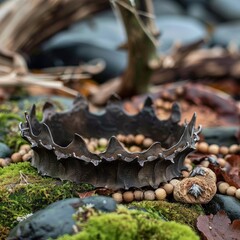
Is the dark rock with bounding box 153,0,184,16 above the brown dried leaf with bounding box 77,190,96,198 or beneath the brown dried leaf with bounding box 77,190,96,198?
above

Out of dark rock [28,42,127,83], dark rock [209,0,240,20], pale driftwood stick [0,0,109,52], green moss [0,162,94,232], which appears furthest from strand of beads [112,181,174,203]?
dark rock [209,0,240,20]

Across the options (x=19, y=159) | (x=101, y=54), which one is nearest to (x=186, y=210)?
(x=19, y=159)

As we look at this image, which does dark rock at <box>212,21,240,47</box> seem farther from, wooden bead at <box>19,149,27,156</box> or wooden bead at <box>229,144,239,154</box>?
wooden bead at <box>19,149,27,156</box>

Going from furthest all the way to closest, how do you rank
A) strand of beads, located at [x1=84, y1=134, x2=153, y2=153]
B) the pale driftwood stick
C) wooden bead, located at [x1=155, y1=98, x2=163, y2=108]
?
the pale driftwood stick
wooden bead, located at [x1=155, y1=98, x2=163, y2=108]
strand of beads, located at [x1=84, y1=134, x2=153, y2=153]

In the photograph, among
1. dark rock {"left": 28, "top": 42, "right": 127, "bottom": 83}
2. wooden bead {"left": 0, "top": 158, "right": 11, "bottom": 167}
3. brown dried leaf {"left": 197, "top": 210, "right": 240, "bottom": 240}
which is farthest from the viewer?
dark rock {"left": 28, "top": 42, "right": 127, "bottom": 83}

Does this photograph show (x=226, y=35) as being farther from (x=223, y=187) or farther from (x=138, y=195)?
(x=138, y=195)

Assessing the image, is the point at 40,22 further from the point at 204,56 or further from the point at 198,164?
the point at 198,164

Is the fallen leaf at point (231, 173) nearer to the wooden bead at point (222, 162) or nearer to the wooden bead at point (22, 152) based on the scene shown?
the wooden bead at point (222, 162)

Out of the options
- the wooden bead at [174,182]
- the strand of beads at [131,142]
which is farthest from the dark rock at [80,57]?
the wooden bead at [174,182]
